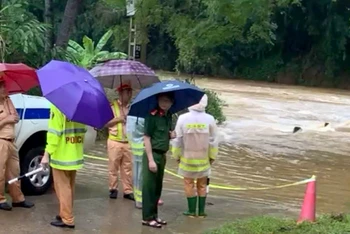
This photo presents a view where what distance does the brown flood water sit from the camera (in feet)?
38.8

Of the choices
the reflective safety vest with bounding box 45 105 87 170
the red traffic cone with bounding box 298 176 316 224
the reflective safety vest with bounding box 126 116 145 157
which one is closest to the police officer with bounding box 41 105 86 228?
the reflective safety vest with bounding box 45 105 87 170

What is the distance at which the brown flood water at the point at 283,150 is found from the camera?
466 inches

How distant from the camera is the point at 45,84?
7.38 meters

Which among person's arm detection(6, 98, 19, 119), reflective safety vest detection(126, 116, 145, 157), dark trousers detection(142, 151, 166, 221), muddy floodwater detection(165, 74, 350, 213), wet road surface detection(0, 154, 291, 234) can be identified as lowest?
muddy floodwater detection(165, 74, 350, 213)

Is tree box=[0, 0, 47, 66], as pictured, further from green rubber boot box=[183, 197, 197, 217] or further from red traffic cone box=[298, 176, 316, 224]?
red traffic cone box=[298, 176, 316, 224]

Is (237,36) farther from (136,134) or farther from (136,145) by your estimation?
(136,145)

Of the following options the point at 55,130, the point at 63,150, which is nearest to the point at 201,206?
the point at 63,150

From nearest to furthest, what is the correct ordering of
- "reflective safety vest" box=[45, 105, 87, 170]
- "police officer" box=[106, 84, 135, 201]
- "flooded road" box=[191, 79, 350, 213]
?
"reflective safety vest" box=[45, 105, 87, 170] → "police officer" box=[106, 84, 135, 201] → "flooded road" box=[191, 79, 350, 213]

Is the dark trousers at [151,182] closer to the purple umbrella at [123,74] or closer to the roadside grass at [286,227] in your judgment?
the roadside grass at [286,227]

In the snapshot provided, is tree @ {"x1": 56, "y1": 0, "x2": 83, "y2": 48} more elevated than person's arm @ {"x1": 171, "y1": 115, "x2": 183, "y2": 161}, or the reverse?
tree @ {"x1": 56, "y1": 0, "x2": 83, "y2": 48}

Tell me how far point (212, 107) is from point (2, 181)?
52.4ft

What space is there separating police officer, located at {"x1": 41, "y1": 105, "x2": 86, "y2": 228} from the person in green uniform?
2.30 ft

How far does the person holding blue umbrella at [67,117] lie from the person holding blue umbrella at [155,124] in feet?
1.69

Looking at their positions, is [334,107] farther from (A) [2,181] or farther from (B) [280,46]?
(A) [2,181]
